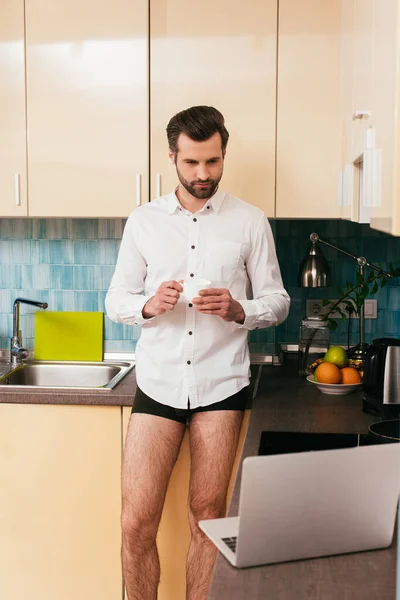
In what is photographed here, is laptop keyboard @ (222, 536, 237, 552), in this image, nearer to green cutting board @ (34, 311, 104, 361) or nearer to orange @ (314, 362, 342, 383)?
orange @ (314, 362, 342, 383)

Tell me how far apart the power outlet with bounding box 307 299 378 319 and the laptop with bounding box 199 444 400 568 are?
197cm

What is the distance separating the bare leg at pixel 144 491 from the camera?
252 cm

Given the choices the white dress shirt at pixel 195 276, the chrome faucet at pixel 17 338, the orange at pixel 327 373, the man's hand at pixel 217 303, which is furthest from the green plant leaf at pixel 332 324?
the chrome faucet at pixel 17 338

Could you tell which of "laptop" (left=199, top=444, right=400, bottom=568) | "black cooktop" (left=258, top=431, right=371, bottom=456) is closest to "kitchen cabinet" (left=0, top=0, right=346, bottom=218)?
"black cooktop" (left=258, top=431, right=371, bottom=456)

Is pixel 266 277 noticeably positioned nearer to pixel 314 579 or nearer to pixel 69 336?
pixel 69 336

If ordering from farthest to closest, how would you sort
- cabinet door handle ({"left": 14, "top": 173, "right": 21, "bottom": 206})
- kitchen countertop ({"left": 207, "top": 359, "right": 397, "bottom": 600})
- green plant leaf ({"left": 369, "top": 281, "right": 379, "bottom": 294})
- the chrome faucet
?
the chrome faucet, green plant leaf ({"left": 369, "top": 281, "right": 379, "bottom": 294}), cabinet door handle ({"left": 14, "top": 173, "right": 21, "bottom": 206}), kitchen countertop ({"left": 207, "top": 359, "right": 397, "bottom": 600})

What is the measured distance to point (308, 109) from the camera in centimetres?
286

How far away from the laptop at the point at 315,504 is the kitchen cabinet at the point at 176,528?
1.33 m

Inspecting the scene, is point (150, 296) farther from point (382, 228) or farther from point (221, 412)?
point (382, 228)

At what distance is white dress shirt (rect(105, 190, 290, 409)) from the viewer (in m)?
2.57

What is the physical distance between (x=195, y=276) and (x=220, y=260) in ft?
0.32

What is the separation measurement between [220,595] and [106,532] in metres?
1.67

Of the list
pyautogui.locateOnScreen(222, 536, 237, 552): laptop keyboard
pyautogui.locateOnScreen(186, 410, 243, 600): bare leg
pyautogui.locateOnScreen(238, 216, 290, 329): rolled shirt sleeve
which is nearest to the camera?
pyautogui.locateOnScreen(222, 536, 237, 552): laptop keyboard

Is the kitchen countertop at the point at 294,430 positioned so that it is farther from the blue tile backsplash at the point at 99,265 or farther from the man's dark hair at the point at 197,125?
the man's dark hair at the point at 197,125
